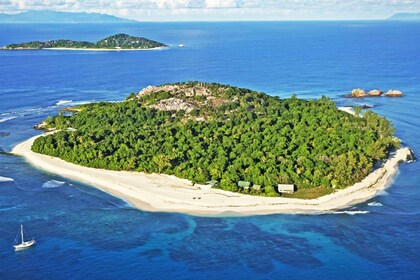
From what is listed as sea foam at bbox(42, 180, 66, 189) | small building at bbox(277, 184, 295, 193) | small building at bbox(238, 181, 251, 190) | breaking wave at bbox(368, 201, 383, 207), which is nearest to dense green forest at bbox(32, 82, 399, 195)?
small building at bbox(238, 181, 251, 190)

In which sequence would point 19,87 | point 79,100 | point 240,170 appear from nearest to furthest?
point 240,170, point 79,100, point 19,87

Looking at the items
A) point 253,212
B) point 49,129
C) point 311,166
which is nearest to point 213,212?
point 253,212

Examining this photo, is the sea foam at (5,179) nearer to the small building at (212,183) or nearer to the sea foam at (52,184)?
the sea foam at (52,184)

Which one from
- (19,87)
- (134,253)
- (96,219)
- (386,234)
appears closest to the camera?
(134,253)

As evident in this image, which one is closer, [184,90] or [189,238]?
[189,238]

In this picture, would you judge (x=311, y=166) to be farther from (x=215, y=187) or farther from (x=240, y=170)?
(x=215, y=187)

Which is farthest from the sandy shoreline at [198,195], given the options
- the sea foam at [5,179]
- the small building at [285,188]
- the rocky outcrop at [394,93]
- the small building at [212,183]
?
the rocky outcrop at [394,93]

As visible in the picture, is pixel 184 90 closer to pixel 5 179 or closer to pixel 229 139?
pixel 229 139

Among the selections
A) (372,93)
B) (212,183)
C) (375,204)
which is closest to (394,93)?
(372,93)
